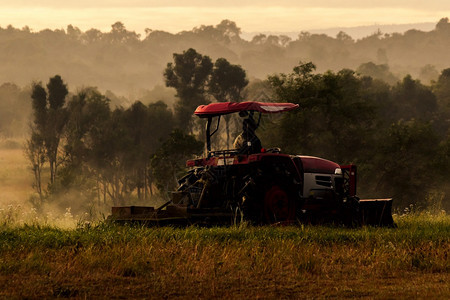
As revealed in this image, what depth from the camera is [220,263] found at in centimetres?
1204

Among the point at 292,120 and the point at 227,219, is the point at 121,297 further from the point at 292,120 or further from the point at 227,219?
the point at 292,120

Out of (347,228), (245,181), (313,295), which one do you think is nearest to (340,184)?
(347,228)

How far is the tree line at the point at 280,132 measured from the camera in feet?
176

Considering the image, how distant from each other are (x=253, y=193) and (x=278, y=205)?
33.2 inches

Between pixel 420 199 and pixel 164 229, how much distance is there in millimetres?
41427

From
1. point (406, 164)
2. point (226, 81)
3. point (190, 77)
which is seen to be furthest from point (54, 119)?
point (406, 164)

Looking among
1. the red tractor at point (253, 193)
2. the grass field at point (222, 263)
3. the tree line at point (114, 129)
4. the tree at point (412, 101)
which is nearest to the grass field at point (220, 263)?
the grass field at point (222, 263)

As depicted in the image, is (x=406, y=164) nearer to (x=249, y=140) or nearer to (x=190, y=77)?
(x=190, y=77)

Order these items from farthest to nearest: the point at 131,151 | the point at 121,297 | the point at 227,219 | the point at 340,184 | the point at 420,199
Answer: the point at 131,151, the point at 420,199, the point at 340,184, the point at 227,219, the point at 121,297

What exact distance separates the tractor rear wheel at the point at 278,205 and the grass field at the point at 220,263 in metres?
1.34

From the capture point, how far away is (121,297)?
1010 cm

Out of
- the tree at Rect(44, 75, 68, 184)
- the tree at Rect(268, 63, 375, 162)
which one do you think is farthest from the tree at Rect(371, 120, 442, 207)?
the tree at Rect(44, 75, 68, 184)

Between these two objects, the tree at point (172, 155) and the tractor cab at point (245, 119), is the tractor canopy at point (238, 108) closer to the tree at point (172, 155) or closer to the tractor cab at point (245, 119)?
the tractor cab at point (245, 119)

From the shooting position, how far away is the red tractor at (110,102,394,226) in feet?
53.2
